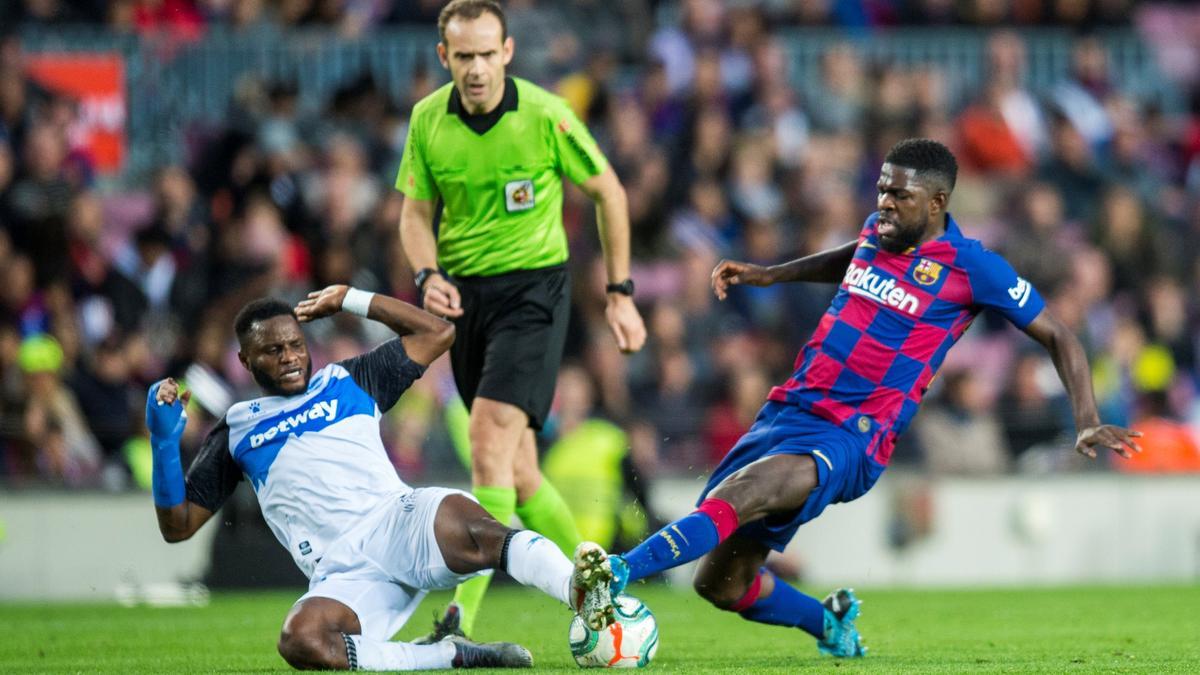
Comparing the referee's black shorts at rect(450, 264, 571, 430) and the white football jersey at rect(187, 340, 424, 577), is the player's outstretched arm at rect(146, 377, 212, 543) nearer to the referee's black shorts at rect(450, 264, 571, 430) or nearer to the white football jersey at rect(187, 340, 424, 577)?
the white football jersey at rect(187, 340, 424, 577)

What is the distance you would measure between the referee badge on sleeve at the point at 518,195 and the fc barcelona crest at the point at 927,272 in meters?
1.85

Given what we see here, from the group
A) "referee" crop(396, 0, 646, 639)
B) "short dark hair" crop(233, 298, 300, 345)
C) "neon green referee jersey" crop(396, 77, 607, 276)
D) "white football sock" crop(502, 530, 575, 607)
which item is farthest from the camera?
"neon green referee jersey" crop(396, 77, 607, 276)

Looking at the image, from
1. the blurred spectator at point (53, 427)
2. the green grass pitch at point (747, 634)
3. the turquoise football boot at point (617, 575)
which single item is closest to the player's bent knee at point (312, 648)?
the green grass pitch at point (747, 634)

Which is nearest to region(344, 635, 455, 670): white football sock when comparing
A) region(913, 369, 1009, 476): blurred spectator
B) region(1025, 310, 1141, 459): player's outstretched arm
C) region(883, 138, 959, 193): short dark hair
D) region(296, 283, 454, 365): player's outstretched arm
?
region(296, 283, 454, 365): player's outstretched arm

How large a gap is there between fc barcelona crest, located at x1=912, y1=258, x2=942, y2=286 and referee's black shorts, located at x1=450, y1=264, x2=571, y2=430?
1.81 meters

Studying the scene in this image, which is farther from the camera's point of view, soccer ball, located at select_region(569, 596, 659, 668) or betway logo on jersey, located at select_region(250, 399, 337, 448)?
betway logo on jersey, located at select_region(250, 399, 337, 448)

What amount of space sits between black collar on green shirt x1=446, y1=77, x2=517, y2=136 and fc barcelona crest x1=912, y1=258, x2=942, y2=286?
6.56ft

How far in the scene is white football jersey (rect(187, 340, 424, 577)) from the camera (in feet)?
22.9

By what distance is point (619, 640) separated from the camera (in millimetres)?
6516

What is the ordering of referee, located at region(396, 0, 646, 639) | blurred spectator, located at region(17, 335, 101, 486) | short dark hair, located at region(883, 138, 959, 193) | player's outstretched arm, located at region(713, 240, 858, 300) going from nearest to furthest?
1. short dark hair, located at region(883, 138, 959, 193)
2. player's outstretched arm, located at region(713, 240, 858, 300)
3. referee, located at region(396, 0, 646, 639)
4. blurred spectator, located at region(17, 335, 101, 486)

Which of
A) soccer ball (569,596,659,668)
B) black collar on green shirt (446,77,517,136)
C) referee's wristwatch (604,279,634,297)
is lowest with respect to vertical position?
soccer ball (569,596,659,668)

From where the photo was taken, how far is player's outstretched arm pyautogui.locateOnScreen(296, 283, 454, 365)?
280 inches

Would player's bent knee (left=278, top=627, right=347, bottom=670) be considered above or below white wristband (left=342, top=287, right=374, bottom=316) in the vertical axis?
below

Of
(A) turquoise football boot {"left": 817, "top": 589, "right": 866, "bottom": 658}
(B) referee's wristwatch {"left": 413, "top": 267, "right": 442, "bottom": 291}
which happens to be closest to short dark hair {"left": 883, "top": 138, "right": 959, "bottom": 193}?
(A) turquoise football boot {"left": 817, "top": 589, "right": 866, "bottom": 658}
